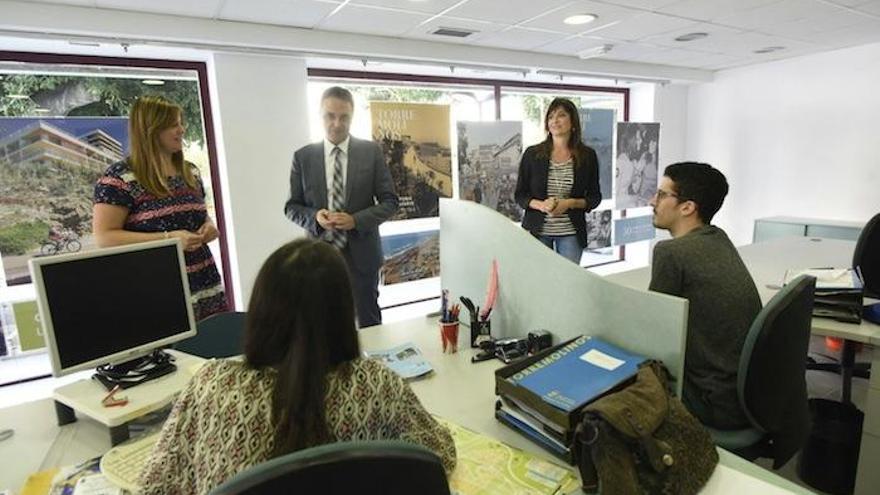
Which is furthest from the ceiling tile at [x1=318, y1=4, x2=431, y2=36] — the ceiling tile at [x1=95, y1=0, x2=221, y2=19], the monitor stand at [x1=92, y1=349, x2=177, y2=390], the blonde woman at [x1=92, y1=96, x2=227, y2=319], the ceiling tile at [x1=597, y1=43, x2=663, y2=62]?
the monitor stand at [x1=92, y1=349, x2=177, y2=390]

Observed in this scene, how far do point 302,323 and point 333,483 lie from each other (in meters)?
0.30

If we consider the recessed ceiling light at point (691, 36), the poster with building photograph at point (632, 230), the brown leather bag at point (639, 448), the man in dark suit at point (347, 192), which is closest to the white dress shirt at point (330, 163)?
the man in dark suit at point (347, 192)

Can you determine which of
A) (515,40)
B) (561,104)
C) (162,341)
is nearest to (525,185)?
(561,104)

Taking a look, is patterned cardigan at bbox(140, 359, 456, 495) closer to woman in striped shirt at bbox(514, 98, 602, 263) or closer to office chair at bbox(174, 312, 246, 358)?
office chair at bbox(174, 312, 246, 358)

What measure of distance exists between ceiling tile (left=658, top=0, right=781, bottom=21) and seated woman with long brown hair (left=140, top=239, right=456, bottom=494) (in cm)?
330

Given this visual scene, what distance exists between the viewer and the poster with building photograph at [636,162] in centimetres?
568

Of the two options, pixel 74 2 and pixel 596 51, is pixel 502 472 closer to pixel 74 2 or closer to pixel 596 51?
pixel 74 2

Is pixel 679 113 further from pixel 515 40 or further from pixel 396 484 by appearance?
pixel 396 484

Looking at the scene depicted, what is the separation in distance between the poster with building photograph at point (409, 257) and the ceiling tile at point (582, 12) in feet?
6.70

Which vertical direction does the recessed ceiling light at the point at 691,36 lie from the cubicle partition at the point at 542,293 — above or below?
above

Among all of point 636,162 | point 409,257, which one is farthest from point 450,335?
point 636,162

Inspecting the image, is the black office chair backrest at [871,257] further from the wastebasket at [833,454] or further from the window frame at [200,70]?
the window frame at [200,70]

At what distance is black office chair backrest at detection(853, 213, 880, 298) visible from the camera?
240 cm

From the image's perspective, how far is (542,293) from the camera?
153 centimetres
